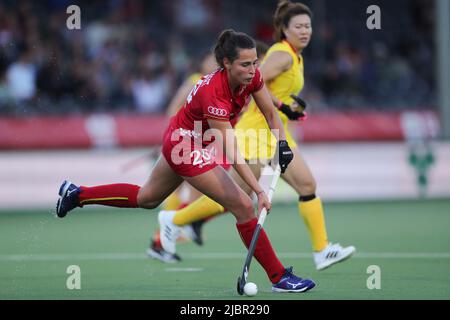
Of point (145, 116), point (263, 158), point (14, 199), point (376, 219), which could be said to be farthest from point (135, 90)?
point (263, 158)

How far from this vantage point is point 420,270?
8180mm

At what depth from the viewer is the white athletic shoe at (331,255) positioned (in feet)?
26.7

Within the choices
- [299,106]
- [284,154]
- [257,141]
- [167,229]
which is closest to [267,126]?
[257,141]

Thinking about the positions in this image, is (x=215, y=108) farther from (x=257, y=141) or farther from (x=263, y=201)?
(x=257, y=141)

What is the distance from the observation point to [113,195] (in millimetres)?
7586

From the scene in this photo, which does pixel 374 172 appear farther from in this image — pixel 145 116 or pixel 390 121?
pixel 145 116

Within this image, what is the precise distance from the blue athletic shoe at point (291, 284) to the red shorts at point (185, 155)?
0.87 metres

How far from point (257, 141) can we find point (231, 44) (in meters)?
1.76

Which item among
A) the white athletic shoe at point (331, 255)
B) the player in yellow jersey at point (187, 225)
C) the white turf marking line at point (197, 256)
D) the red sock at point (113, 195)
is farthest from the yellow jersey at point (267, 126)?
the white turf marking line at point (197, 256)

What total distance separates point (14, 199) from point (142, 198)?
7.17 metres

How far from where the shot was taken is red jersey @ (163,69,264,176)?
22.2 ft

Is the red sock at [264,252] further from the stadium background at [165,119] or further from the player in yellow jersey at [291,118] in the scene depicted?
the stadium background at [165,119]

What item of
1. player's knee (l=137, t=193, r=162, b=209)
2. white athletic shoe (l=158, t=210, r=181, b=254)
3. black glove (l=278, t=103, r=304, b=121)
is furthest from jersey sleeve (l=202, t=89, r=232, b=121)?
white athletic shoe (l=158, t=210, r=181, b=254)

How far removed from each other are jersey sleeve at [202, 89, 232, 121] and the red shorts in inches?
12.0
